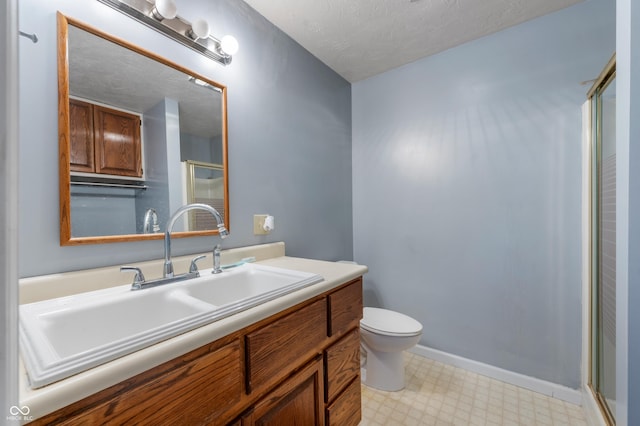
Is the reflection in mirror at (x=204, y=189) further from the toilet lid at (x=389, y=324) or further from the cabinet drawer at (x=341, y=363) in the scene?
the toilet lid at (x=389, y=324)

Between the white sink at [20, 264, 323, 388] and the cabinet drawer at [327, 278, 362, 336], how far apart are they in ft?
0.47

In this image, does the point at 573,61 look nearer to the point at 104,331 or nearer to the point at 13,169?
the point at 13,169

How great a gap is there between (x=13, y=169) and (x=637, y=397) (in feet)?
4.59

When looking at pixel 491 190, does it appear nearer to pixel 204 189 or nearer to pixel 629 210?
pixel 629 210

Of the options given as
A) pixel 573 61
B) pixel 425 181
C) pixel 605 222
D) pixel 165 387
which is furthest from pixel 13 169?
Answer: pixel 573 61

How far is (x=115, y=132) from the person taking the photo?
106 cm

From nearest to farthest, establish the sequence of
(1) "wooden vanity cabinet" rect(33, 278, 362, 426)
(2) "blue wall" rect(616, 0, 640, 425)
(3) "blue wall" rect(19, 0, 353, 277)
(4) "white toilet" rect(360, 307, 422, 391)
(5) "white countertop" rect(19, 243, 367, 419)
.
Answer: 1. (5) "white countertop" rect(19, 243, 367, 419)
2. (1) "wooden vanity cabinet" rect(33, 278, 362, 426)
3. (2) "blue wall" rect(616, 0, 640, 425)
4. (3) "blue wall" rect(19, 0, 353, 277)
5. (4) "white toilet" rect(360, 307, 422, 391)

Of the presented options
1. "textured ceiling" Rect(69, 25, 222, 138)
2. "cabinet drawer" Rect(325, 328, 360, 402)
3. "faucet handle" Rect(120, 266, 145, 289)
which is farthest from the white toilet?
"textured ceiling" Rect(69, 25, 222, 138)

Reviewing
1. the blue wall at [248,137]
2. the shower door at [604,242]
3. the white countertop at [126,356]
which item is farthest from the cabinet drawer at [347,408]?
the shower door at [604,242]

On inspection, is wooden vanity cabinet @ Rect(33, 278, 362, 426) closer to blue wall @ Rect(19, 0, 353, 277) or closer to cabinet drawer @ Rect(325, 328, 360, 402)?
cabinet drawer @ Rect(325, 328, 360, 402)

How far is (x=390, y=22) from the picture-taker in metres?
1.67

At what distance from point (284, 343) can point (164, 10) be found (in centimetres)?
133

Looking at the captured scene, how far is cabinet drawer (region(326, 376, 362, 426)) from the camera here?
3.71 ft

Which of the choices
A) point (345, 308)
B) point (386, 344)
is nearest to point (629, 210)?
point (345, 308)
